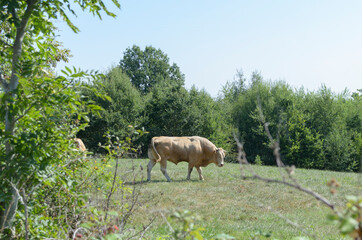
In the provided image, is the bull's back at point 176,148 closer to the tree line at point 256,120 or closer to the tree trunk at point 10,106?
the tree trunk at point 10,106

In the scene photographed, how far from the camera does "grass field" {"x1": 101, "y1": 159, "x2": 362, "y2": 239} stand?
28.9 ft

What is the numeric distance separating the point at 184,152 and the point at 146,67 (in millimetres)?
39744

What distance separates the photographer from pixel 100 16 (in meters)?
4.49

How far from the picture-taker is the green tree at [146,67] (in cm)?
5469

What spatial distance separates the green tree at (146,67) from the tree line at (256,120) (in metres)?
16.7

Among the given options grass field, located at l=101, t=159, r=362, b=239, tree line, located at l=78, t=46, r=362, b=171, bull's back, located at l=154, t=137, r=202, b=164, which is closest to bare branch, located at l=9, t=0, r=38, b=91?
grass field, located at l=101, t=159, r=362, b=239

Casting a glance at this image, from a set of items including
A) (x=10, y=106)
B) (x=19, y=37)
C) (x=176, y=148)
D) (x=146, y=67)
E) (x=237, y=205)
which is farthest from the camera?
(x=146, y=67)

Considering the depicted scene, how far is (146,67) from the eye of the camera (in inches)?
2162

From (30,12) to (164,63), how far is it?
52.3m

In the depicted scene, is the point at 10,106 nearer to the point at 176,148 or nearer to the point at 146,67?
the point at 176,148

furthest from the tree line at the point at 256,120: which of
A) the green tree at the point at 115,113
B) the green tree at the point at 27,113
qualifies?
the green tree at the point at 27,113

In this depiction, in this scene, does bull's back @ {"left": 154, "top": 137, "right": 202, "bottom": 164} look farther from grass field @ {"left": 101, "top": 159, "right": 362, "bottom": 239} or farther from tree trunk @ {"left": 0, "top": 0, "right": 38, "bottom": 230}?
tree trunk @ {"left": 0, "top": 0, "right": 38, "bottom": 230}

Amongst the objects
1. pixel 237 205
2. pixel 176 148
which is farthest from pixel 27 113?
pixel 176 148

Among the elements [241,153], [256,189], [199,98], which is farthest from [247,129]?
[241,153]
